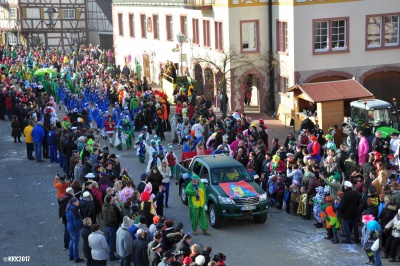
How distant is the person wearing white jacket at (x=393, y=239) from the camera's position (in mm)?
16453

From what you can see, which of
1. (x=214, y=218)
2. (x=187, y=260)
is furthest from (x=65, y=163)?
(x=187, y=260)

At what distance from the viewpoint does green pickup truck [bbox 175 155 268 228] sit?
1920 cm

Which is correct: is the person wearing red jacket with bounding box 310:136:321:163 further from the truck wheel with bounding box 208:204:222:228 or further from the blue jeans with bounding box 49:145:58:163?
the blue jeans with bounding box 49:145:58:163

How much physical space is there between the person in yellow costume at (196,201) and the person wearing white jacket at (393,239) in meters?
4.54

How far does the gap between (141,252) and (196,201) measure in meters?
3.55

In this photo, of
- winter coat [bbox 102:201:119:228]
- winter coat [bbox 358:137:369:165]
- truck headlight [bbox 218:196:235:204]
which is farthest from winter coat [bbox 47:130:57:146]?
winter coat [bbox 358:137:369:165]

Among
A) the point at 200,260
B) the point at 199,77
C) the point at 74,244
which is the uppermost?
the point at 199,77

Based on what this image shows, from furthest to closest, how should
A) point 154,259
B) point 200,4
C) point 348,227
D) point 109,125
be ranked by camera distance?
point 200,4
point 109,125
point 348,227
point 154,259

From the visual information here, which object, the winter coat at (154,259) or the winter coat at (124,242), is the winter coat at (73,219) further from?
the winter coat at (154,259)

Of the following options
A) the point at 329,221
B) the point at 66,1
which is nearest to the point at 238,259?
the point at 329,221

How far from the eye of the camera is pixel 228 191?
19531 millimetres

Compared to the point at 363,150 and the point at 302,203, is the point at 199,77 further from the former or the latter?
the point at 302,203

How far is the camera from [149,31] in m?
48.7

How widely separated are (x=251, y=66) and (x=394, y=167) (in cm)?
1455
